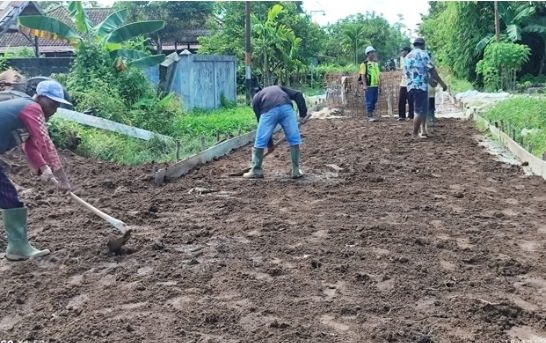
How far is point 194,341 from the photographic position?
3.45 meters

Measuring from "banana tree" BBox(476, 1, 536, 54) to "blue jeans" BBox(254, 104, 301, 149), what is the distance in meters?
→ 17.1

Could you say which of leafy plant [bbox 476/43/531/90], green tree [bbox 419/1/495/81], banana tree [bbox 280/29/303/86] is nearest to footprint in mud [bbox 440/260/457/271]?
leafy plant [bbox 476/43/531/90]

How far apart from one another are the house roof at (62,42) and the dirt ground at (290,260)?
21.2 m

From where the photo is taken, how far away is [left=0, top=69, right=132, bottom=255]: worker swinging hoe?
494 centimetres

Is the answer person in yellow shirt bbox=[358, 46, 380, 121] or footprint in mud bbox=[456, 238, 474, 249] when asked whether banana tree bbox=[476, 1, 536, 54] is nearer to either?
person in yellow shirt bbox=[358, 46, 380, 121]

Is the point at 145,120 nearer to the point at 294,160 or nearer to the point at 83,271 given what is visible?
the point at 294,160

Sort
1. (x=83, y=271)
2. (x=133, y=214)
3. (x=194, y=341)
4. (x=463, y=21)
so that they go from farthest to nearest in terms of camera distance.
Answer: (x=463, y=21), (x=133, y=214), (x=83, y=271), (x=194, y=341)

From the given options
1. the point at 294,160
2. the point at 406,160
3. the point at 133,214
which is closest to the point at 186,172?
the point at 294,160

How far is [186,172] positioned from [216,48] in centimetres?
1808

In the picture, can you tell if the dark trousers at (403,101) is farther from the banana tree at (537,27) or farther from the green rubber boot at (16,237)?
the banana tree at (537,27)

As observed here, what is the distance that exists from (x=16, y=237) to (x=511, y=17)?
74.8 feet

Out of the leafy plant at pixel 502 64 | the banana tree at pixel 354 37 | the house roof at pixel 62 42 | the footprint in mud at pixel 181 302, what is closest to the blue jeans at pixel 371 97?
the leafy plant at pixel 502 64

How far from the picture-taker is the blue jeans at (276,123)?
27.6ft

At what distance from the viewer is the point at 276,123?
8453mm
